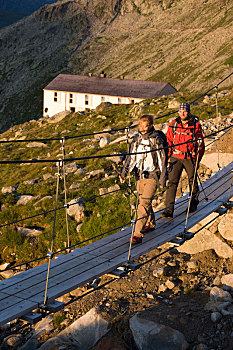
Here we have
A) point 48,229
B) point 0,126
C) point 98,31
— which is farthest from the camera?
point 98,31

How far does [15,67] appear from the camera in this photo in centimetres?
12394

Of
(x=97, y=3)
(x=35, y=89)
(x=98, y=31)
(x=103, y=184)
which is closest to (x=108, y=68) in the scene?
(x=35, y=89)

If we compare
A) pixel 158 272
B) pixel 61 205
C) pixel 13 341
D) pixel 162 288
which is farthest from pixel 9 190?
pixel 162 288

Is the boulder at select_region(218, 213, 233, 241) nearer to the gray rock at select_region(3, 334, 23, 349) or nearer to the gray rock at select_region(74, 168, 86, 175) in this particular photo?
the gray rock at select_region(3, 334, 23, 349)

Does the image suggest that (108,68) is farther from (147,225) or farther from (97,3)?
(147,225)

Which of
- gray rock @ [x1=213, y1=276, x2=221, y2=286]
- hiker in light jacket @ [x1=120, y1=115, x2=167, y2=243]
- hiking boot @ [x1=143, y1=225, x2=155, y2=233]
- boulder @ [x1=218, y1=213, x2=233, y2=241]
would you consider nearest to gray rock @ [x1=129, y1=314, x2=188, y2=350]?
hiker in light jacket @ [x1=120, y1=115, x2=167, y2=243]

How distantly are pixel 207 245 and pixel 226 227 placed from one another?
2.00 ft

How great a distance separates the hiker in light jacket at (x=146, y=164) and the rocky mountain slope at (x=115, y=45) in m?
76.8

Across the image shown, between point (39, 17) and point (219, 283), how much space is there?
5824 inches

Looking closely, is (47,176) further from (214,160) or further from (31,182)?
(214,160)

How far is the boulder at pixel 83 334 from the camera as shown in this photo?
7.61 m

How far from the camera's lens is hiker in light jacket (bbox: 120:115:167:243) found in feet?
24.9

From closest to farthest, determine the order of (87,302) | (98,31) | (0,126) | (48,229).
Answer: (87,302) < (48,229) < (0,126) < (98,31)

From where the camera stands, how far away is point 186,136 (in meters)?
8.52
